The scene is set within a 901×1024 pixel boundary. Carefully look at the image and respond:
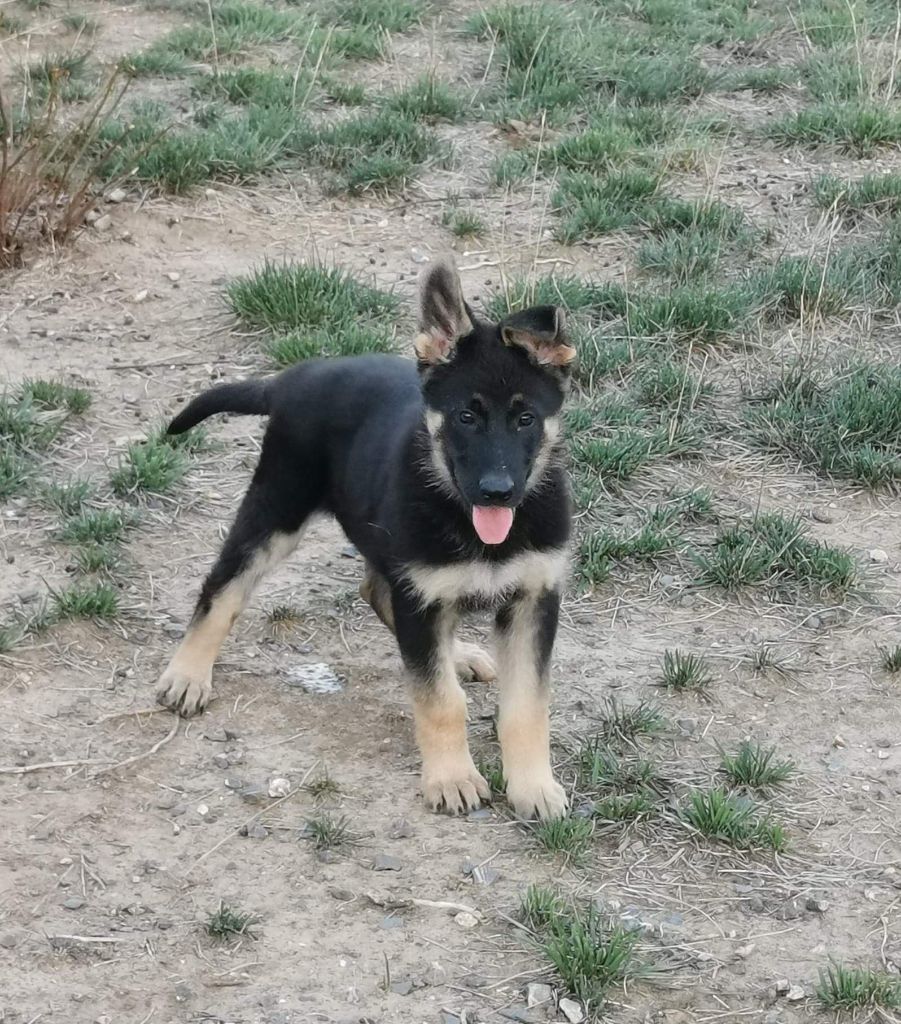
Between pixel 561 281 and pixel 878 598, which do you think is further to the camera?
pixel 561 281

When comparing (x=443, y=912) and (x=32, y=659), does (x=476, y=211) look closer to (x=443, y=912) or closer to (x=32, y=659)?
(x=32, y=659)

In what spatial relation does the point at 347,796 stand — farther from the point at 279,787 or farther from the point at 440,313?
the point at 440,313

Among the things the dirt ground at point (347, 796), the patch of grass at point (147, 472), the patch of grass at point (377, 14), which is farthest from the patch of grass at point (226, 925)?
the patch of grass at point (377, 14)

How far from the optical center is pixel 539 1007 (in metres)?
3.83

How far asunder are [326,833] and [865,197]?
5512 millimetres

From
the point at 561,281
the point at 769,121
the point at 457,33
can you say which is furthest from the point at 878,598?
the point at 457,33

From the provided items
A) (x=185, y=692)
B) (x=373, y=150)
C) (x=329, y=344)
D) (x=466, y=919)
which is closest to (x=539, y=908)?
(x=466, y=919)

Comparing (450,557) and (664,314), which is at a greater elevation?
(450,557)

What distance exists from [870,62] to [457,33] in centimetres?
278

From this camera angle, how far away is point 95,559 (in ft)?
18.7

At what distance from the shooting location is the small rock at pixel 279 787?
184 inches

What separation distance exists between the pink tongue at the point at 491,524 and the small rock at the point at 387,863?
94 cm

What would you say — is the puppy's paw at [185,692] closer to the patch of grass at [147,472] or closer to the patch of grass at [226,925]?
the patch of grass at [226,925]

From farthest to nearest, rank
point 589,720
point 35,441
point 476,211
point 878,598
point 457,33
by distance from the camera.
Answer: point 457,33, point 476,211, point 35,441, point 878,598, point 589,720
